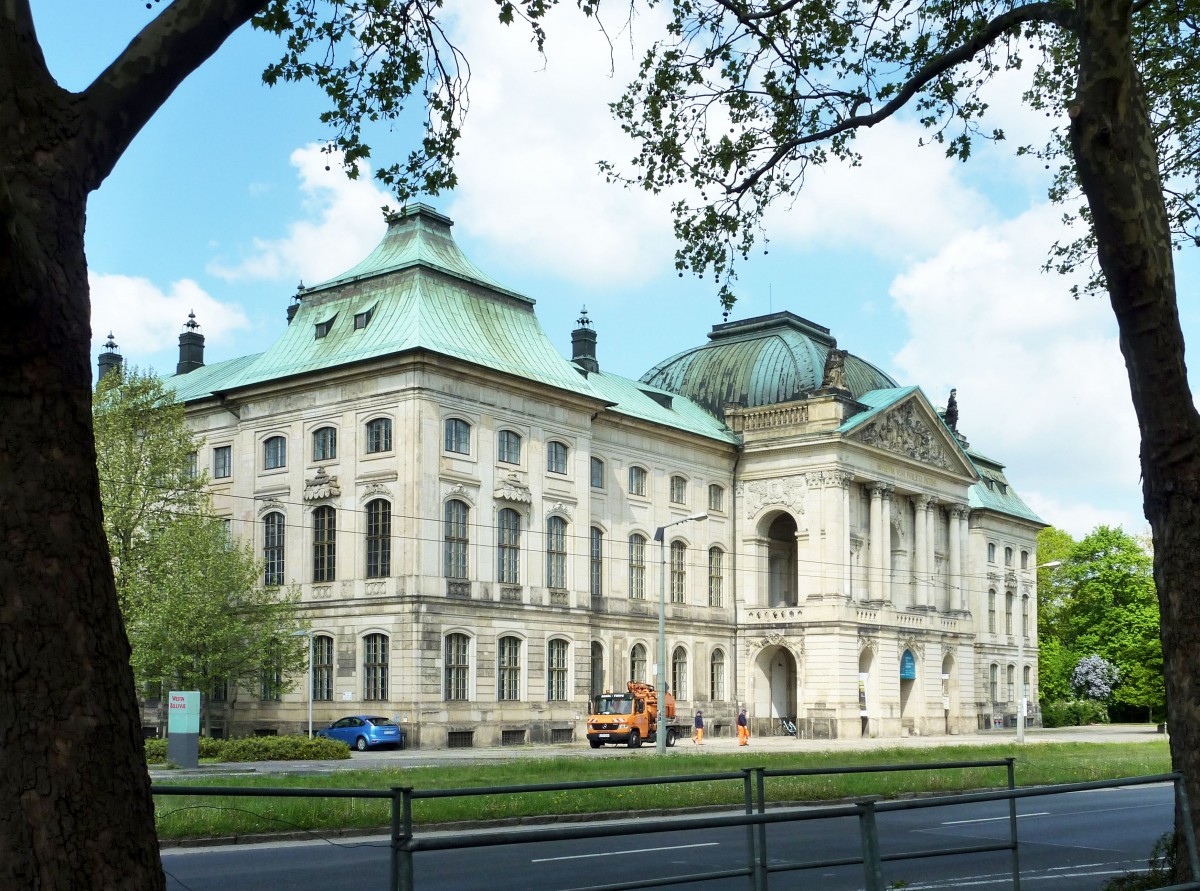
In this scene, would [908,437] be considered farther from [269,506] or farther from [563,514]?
[269,506]

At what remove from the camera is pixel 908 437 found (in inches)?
2844

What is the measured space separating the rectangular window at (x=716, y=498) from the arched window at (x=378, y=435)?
21.6 meters

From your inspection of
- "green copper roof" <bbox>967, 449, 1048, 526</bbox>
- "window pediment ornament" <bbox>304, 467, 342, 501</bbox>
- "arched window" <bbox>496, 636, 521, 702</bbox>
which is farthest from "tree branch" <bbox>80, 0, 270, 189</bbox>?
"green copper roof" <bbox>967, 449, 1048, 526</bbox>

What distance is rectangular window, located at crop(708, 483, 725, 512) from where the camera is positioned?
224ft

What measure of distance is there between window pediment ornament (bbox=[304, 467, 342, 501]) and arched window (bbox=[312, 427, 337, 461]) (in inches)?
20.8

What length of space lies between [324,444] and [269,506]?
380cm

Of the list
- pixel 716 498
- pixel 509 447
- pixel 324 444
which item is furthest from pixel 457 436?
pixel 716 498

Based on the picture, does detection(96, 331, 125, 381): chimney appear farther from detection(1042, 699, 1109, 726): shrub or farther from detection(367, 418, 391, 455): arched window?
detection(1042, 699, 1109, 726): shrub

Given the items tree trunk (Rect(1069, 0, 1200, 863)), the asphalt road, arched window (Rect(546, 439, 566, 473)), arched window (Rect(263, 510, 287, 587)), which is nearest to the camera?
the asphalt road

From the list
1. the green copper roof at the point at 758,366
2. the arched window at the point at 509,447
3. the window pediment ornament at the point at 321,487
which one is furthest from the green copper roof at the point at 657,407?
the window pediment ornament at the point at 321,487

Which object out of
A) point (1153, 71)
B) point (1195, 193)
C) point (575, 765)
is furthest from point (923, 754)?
point (1153, 71)

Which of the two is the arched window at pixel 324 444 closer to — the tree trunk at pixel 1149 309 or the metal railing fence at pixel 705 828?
the metal railing fence at pixel 705 828

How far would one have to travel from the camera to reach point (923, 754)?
3919 centimetres

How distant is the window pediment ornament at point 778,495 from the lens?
220 feet
